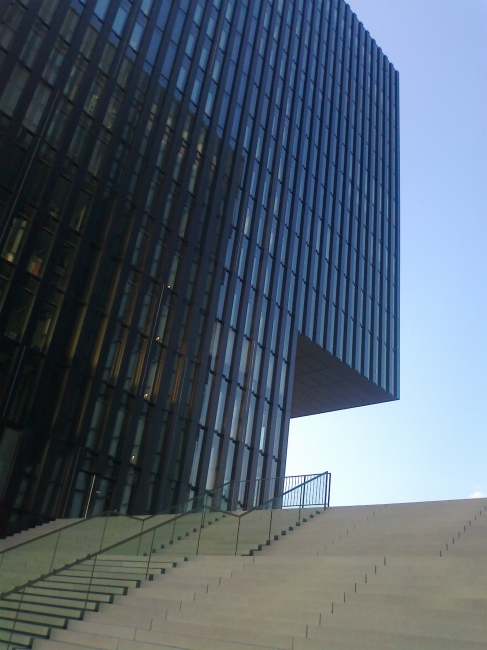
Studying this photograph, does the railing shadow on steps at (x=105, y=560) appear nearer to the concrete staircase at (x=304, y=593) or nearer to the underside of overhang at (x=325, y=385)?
the concrete staircase at (x=304, y=593)

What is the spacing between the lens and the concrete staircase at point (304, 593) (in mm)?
6887

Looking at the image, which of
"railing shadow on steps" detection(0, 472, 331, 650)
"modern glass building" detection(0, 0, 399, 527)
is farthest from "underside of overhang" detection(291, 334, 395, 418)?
"railing shadow on steps" detection(0, 472, 331, 650)

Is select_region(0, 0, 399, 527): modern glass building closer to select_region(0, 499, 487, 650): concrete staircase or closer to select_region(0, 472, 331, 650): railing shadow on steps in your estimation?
select_region(0, 472, 331, 650): railing shadow on steps

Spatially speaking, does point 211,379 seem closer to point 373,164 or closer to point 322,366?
point 322,366

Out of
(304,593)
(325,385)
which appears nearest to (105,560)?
(304,593)

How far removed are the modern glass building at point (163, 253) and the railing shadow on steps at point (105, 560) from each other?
2.68m

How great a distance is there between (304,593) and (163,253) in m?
18.0

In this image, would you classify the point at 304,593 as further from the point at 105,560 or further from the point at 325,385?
the point at 325,385

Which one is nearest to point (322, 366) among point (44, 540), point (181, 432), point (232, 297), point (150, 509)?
point (232, 297)

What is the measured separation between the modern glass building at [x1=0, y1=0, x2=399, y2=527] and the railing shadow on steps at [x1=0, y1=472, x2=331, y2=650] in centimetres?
268

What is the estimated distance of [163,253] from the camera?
964 inches

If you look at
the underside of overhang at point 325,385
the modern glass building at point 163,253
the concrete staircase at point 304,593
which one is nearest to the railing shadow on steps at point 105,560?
the concrete staircase at point 304,593

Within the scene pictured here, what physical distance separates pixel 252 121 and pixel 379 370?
1753cm

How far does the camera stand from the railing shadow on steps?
9.35 metres
